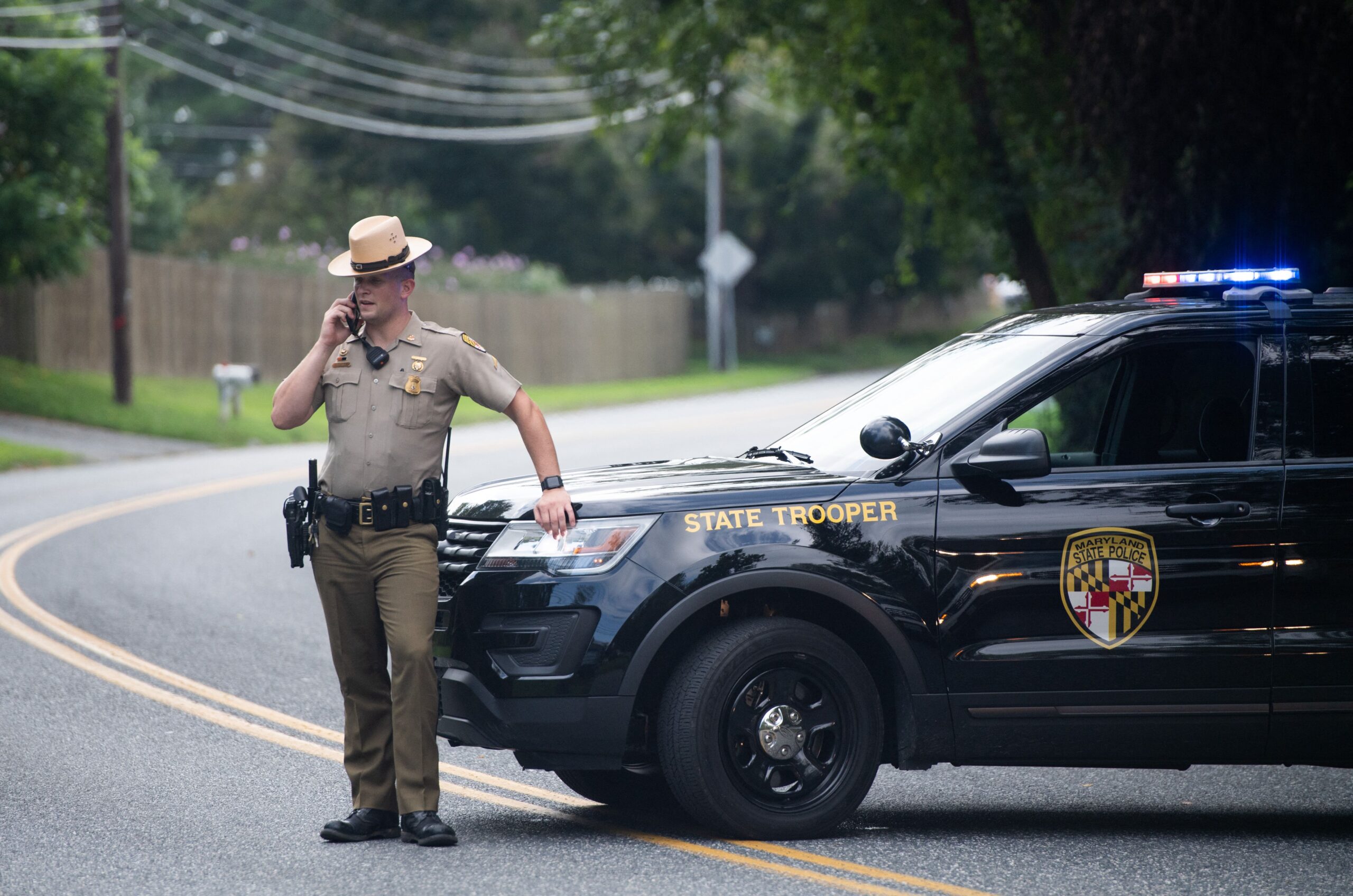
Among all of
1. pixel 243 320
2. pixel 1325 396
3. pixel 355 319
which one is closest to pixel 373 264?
pixel 355 319

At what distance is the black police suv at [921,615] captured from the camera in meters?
5.52

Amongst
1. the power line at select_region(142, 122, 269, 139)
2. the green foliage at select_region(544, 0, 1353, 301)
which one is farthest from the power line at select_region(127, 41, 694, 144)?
the green foliage at select_region(544, 0, 1353, 301)

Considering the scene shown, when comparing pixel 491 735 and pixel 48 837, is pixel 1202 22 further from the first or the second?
pixel 48 837

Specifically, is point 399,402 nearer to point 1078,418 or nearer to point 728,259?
point 1078,418

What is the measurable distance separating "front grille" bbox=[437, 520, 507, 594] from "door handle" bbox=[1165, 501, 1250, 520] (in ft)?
7.38

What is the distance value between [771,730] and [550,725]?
72cm

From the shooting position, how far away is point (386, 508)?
5.56 meters

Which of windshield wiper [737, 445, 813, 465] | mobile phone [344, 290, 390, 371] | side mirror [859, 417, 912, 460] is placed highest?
mobile phone [344, 290, 390, 371]

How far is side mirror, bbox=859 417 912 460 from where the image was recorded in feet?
18.3

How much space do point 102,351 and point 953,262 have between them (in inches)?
794

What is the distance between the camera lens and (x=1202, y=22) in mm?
10969

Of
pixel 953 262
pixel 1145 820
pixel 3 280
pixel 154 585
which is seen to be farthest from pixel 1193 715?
pixel 3 280

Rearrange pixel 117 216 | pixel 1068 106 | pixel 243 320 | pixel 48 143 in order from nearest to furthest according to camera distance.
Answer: pixel 1068 106
pixel 48 143
pixel 117 216
pixel 243 320

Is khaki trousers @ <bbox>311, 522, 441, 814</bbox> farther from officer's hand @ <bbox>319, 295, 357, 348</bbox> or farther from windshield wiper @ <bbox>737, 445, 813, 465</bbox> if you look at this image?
windshield wiper @ <bbox>737, 445, 813, 465</bbox>
